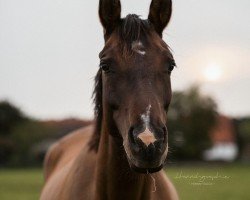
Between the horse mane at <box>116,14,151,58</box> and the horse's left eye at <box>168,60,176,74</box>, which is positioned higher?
the horse mane at <box>116,14,151,58</box>

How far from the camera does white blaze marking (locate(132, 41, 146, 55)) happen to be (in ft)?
10.9

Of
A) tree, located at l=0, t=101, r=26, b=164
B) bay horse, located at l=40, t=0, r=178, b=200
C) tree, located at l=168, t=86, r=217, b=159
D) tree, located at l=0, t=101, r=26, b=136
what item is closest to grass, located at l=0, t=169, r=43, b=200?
bay horse, located at l=40, t=0, r=178, b=200

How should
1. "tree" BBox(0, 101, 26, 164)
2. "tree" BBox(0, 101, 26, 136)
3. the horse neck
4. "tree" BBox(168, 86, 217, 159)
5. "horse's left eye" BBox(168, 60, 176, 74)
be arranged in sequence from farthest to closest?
"tree" BBox(168, 86, 217, 159), "tree" BBox(0, 101, 26, 136), "tree" BBox(0, 101, 26, 164), the horse neck, "horse's left eye" BBox(168, 60, 176, 74)

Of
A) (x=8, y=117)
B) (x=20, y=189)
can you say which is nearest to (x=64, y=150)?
(x=20, y=189)

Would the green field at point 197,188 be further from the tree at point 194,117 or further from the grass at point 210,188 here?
the tree at point 194,117

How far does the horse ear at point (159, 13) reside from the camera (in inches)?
145

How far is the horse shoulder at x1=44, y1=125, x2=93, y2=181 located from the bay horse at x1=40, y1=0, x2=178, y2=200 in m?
2.49

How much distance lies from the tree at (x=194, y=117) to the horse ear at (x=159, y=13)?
52.2 metres

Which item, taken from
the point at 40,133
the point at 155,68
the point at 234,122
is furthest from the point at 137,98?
the point at 234,122

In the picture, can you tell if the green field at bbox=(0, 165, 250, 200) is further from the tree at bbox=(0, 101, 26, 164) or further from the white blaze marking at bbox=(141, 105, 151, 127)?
the tree at bbox=(0, 101, 26, 164)

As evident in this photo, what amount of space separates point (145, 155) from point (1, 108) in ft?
182

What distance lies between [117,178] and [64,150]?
11.6ft

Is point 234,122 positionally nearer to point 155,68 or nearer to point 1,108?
point 1,108

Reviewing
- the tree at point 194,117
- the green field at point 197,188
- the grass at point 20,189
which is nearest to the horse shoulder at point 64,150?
the green field at point 197,188
